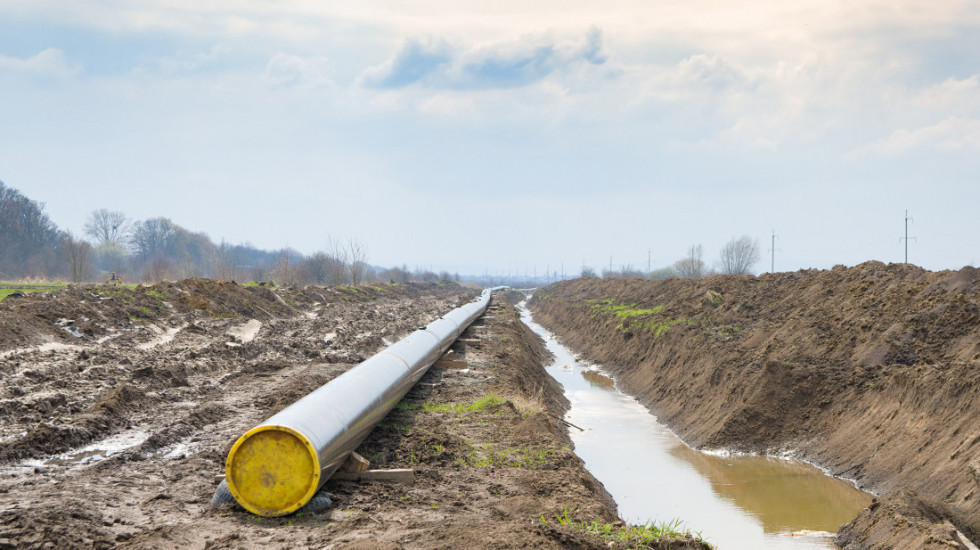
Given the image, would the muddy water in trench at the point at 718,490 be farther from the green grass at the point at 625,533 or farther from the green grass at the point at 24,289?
the green grass at the point at 24,289

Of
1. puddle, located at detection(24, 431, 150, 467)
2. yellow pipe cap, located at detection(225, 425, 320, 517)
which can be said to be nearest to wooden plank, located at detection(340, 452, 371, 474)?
yellow pipe cap, located at detection(225, 425, 320, 517)

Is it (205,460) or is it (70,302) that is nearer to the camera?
(205,460)

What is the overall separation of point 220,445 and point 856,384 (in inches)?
485

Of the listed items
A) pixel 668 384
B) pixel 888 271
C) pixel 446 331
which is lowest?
pixel 668 384

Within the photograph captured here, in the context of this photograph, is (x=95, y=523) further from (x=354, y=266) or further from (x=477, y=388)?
(x=354, y=266)

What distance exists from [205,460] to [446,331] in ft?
40.9

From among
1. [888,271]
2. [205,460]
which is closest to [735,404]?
[888,271]

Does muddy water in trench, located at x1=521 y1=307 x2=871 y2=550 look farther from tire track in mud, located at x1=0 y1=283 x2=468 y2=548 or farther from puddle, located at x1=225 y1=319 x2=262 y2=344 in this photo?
puddle, located at x1=225 y1=319 x2=262 y2=344

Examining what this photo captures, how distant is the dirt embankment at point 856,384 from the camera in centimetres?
1024

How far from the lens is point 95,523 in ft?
23.5

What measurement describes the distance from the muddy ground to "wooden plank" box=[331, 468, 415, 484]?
0.10m

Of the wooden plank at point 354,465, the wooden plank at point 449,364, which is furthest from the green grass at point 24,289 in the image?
the wooden plank at point 354,465

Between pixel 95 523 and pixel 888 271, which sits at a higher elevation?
pixel 888 271

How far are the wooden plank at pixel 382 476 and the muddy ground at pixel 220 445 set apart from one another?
0.31 feet
